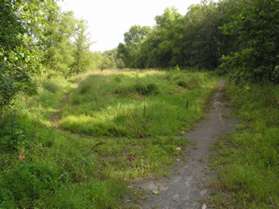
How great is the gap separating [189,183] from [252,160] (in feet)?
6.22

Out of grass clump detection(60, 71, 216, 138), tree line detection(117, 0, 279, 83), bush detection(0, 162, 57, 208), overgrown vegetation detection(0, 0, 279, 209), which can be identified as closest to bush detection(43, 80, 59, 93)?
overgrown vegetation detection(0, 0, 279, 209)

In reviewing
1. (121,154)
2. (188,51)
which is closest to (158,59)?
(188,51)

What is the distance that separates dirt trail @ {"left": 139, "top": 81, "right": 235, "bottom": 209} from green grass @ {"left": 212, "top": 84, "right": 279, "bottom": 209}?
0.31 m

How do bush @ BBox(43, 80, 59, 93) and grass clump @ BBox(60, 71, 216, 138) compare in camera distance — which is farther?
bush @ BBox(43, 80, 59, 93)

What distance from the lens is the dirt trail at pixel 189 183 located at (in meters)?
5.63

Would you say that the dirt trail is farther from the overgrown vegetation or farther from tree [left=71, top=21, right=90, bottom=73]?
tree [left=71, top=21, right=90, bottom=73]

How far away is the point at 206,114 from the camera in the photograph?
13.0 meters

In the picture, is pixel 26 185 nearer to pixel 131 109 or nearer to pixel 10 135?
pixel 10 135

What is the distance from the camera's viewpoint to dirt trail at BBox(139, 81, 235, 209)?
18.5 feet

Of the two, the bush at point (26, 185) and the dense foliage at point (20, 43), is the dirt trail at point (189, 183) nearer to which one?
the bush at point (26, 185)

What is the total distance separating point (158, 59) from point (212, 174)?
3377cm

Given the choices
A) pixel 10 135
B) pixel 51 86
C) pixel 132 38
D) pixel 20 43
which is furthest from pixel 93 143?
pixel 132 38

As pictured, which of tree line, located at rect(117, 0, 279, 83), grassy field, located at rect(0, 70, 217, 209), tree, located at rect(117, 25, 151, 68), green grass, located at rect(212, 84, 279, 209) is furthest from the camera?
tree, located at rect(117, 25, 151, 68)

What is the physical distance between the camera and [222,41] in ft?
98.0
